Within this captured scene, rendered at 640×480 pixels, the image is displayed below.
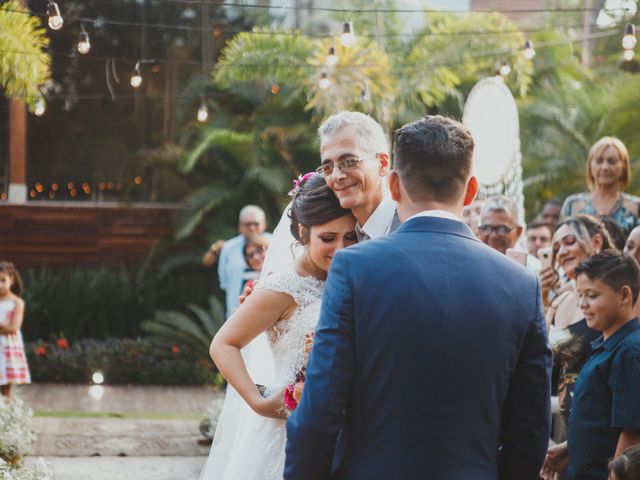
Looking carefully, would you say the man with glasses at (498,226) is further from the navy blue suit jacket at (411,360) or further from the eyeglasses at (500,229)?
the navy blue suit jacket at (411,360)

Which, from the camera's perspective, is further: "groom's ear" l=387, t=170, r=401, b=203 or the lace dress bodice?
the lace dress bodice

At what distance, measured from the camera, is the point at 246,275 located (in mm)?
10891

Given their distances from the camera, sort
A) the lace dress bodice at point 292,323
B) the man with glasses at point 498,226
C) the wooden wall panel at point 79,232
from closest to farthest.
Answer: the lace dress bodice at point 292,323 < the man with glasses at point 498,226 < the wooden wall panel at point 79,232

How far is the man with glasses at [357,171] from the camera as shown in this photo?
3.96 meters

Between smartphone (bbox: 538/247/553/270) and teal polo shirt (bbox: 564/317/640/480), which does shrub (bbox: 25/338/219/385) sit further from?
teal polo shirt (bbox: 564/317/640/480)

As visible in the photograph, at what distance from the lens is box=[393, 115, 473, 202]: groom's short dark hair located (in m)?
2.86

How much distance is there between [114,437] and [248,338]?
20.1 ft

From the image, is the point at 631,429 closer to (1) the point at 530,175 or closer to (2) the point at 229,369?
(2) the point at 229,369

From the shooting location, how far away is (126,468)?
852 cm

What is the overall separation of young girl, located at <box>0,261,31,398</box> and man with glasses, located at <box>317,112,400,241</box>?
7.43m

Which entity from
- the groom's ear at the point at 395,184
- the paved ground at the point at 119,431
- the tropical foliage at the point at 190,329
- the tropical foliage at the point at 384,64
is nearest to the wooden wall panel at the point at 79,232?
the tropical foliage at the point at 190,329

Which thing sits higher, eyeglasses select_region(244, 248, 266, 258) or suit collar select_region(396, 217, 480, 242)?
suit collar select_region(396, 217, 480, 242)

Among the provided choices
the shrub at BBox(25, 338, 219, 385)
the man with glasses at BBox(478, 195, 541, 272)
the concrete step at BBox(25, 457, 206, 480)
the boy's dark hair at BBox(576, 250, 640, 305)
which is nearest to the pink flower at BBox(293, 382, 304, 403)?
the boy's dark hair at BBox(576, 250, 640, 305)

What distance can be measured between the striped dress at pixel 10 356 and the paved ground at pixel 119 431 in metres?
0.45
